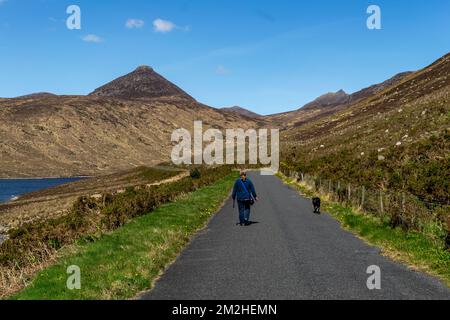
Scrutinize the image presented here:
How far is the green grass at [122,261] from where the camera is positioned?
29.3 ft

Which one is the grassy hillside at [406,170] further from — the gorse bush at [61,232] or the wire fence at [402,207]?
the gorse bush at [61,232]

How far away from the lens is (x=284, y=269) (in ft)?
34.1

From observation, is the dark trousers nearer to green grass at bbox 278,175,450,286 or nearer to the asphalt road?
the asphalt road

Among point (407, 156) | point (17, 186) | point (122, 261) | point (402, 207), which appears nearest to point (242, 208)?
point (402, 207)

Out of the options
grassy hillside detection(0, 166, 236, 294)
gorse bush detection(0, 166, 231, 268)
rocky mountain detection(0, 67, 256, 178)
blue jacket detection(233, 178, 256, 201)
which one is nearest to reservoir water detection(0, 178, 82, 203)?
rocky mountain detection(0, 67, 256, 178)

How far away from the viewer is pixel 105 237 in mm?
15141

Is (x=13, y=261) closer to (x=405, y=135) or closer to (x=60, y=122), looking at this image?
(x=405, y=135)

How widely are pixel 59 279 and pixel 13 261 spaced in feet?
21.7

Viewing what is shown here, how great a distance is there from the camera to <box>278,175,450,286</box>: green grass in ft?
34.2

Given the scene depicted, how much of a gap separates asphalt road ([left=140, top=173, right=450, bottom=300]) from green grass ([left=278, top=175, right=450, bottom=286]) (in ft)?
1.21

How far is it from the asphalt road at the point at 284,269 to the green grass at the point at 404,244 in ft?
1.21

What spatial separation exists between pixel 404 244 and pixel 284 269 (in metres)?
4.09

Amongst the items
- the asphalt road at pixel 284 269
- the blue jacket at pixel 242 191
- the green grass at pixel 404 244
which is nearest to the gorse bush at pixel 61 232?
the asphalt road at pixel 284 269
